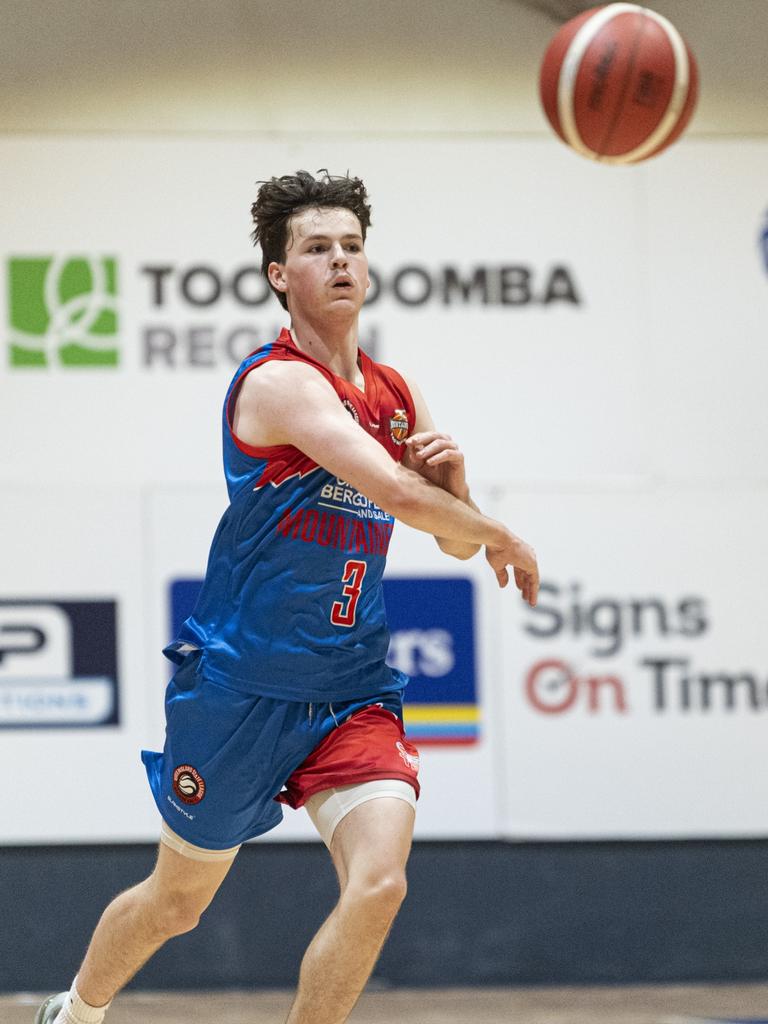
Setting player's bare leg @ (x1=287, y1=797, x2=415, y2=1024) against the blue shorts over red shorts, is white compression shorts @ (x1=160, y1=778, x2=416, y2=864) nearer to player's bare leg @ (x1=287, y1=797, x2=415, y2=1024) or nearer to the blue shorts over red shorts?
the blue shorts over red shorts

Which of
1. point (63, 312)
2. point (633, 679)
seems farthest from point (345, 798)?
point (63, 312)

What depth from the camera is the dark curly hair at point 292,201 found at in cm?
377

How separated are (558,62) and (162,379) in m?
1.97

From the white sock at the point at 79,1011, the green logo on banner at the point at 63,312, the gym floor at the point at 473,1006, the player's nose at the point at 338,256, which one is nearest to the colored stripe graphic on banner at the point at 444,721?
the gym floor at the point at 473,1006

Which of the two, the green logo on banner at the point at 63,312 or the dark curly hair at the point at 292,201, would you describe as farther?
the green logo on banner at the point at 63,312

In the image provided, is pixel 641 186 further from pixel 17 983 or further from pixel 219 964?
pixel 17 983

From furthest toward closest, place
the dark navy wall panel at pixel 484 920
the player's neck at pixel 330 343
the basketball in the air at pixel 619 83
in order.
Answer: the dark navy wall panel at pixel 484 920 < the basketball in the air at pixel 619 83 < the player's neck at pixel 330 343

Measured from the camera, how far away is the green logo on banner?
5.68 metres

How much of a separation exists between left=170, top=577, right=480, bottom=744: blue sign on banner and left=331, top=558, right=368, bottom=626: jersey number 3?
2034 millimetres

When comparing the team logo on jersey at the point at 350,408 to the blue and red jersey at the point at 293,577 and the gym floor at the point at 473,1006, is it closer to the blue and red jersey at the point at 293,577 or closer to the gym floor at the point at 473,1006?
the blue and red jersey at the point at 293,577

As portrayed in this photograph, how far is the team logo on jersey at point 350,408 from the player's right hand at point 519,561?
452 mm

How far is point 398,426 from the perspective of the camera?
12.4 ft

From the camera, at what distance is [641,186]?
5.79 metres

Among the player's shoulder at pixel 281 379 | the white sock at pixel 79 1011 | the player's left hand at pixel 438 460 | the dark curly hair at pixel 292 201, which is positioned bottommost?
the white sock at pixel 79 1011
